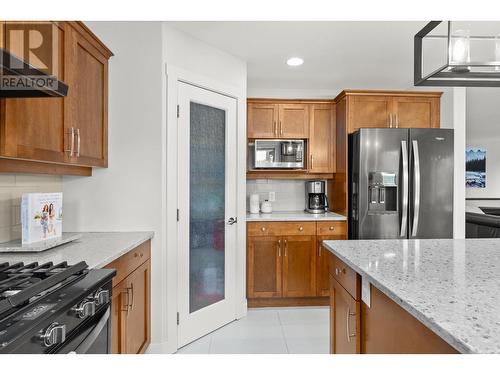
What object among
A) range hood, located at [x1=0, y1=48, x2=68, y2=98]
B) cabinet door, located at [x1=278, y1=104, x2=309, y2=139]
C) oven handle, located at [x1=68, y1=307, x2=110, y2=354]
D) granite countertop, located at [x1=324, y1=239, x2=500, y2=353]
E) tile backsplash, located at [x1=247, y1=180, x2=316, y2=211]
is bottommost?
oven handle, located at [x1=68, y1=307, x2=110, y2=354]

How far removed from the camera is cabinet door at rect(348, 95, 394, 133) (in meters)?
3.68

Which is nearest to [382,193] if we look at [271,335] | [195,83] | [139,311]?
[271,335]

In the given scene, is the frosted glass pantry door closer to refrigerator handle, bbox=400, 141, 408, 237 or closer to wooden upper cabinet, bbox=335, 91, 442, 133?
wooden upper cabinet, bbox=335, 91, 442, 133

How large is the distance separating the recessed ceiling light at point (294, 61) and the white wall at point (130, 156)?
4.53ft

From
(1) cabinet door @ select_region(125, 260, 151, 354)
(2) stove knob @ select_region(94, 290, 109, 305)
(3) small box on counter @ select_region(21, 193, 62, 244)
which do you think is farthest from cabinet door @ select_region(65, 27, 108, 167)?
(2) stove knob @ select_region(94, 290, 109, 305)

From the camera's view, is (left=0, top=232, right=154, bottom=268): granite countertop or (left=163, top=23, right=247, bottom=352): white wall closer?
(left=0, top=232, right=154, bottom=268): granite countertop

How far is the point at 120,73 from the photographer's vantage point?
2.51m

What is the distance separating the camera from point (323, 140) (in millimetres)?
3984

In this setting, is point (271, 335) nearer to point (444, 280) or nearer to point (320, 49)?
point (444, 280)

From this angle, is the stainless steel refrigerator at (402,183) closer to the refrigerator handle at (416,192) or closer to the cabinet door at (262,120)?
the refrigerator handle at (416,192)

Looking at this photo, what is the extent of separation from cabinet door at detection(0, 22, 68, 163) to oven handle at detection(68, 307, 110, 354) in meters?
0.81

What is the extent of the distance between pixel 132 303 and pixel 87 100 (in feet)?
4.29

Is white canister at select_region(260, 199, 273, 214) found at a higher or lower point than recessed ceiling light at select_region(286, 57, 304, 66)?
lower
